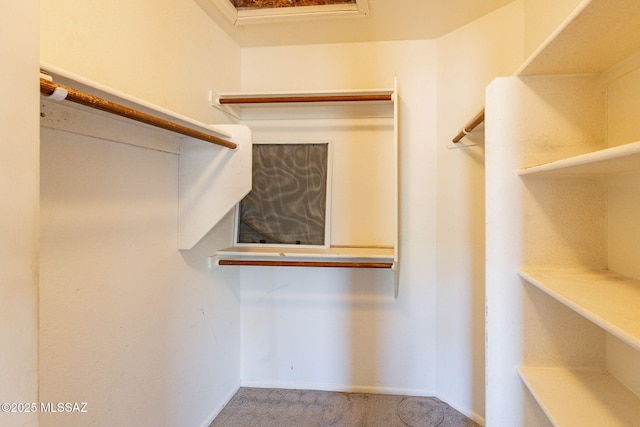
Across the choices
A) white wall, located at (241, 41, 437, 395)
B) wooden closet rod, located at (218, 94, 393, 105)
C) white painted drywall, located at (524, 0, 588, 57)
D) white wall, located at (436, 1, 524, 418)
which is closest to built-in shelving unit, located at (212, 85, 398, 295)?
wooden closet rod, located at (218, 94, 393, 105)

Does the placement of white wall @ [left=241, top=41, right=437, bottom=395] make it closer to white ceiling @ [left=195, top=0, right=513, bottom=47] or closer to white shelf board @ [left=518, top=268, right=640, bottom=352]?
white ceiling @ [left=195, top=0, right=513, bottom=47]

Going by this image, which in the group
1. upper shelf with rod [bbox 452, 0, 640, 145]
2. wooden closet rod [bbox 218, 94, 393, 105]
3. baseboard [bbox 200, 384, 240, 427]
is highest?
wooden closet rod [bbox 218, 94, 393, 105]

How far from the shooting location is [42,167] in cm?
91

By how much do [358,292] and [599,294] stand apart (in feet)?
4.58

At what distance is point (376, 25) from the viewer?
1908 mm

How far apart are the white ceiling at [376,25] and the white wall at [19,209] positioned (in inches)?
53.2

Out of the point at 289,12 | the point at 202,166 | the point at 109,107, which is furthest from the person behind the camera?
the point at 289,12

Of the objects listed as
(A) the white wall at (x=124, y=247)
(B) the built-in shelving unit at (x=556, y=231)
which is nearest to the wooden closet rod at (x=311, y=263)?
(A) the white wall at (x=124, y=247)

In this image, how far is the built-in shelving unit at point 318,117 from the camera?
1.81 metres

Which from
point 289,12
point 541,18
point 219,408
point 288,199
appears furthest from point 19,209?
point 541,18

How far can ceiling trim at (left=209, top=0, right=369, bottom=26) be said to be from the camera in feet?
5.77

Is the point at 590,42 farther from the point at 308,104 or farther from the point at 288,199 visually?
the point at 288,199

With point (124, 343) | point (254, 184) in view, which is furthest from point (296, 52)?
point (124, 343)

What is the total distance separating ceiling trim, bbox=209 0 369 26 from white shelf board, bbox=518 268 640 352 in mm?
1558
